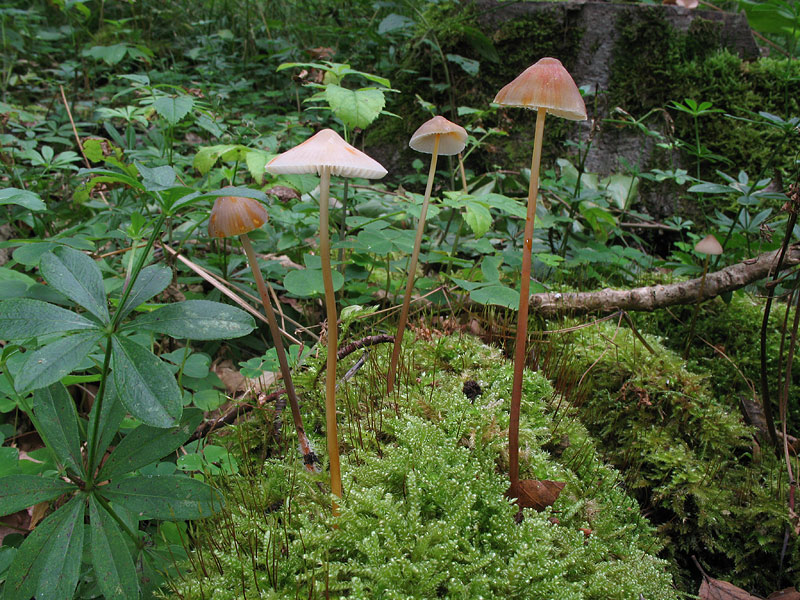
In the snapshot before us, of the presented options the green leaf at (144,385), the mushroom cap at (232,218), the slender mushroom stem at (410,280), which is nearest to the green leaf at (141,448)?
the green leaf at (144,385)

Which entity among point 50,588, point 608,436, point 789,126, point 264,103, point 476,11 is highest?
point 476,11

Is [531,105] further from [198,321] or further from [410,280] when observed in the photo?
[198,321]

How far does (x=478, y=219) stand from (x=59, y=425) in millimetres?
1527

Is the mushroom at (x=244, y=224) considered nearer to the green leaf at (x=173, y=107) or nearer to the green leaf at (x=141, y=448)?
the green leaf at (x=141, y=448)

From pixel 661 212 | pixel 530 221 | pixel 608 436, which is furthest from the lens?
pixel 661 212

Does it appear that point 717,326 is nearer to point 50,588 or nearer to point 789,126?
point 789,126

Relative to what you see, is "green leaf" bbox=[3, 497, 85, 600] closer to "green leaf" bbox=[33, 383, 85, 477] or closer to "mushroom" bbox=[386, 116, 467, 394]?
"green leaf" bbox=[33, 383, 85, 477]

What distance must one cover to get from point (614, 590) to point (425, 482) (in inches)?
18.7

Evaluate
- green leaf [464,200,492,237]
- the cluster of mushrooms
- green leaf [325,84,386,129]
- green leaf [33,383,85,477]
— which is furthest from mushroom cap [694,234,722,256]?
green leaf [33,383,85,477]

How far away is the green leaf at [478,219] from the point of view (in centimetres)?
193

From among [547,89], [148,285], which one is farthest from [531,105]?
[148,285]

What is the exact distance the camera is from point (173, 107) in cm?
213

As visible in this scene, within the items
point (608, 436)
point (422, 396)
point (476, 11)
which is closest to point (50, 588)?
point (422, 396)

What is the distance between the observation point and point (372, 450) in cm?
133
